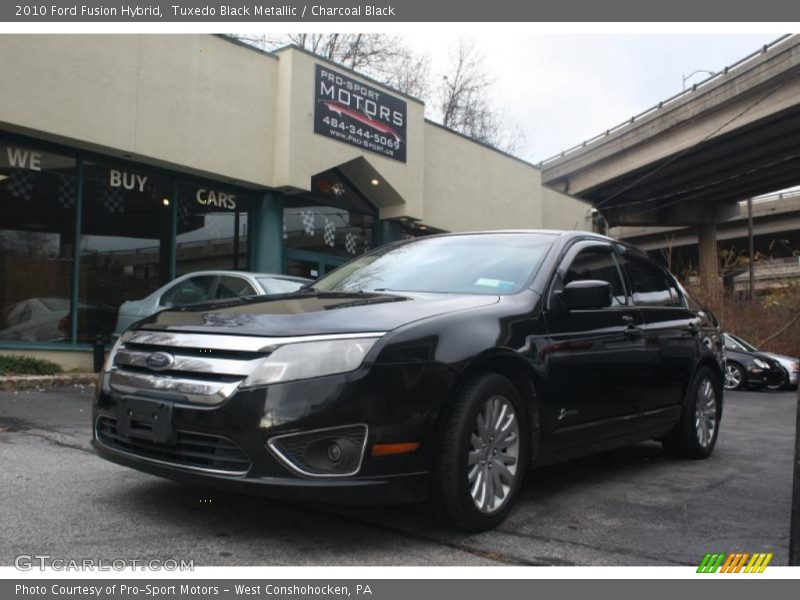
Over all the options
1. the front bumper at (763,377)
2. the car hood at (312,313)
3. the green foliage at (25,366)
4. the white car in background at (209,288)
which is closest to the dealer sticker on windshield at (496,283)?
the car hood at (312,313)

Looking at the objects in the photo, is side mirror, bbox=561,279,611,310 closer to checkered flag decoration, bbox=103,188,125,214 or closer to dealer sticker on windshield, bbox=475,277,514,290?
dealer sticker on windshield, bbox=475,277,514,290

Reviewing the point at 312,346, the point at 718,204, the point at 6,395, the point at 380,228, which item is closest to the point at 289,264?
the point at 380,228

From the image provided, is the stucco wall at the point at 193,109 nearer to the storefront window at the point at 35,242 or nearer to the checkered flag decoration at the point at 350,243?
the storefront window at the point at 35,242

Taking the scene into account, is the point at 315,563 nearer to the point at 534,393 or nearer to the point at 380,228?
the point at 534,393

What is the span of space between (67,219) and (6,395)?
3.82m

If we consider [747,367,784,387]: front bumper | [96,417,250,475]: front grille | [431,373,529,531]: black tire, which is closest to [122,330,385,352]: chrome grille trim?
[96,417,250,475]: front grille

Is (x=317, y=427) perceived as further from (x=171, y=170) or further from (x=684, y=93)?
(x=684, y=93)

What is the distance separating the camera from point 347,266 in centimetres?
529

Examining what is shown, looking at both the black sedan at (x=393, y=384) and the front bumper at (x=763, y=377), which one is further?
the front bumper at (x=763, y=377)

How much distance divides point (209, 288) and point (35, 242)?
3.34 metres

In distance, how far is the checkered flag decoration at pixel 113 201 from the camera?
40.0 ft

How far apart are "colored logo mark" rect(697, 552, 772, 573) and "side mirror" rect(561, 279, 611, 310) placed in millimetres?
1438

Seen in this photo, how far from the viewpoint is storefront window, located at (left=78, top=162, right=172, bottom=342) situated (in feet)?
39.1

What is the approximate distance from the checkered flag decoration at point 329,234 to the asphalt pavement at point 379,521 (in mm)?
11285
